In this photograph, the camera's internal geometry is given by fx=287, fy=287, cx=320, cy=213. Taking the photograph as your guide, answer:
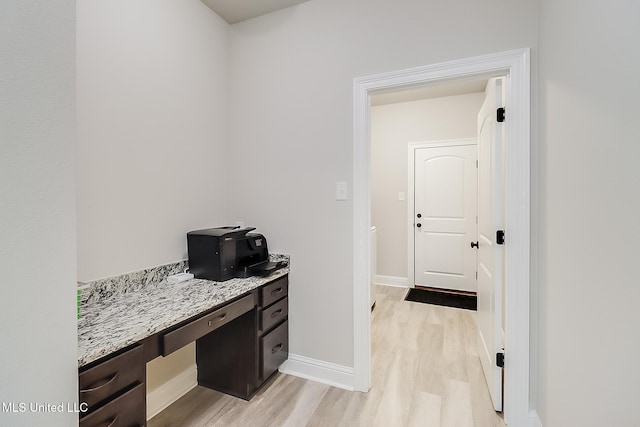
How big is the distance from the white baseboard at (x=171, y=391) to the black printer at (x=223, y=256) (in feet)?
2.27

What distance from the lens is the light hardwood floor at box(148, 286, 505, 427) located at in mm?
1697

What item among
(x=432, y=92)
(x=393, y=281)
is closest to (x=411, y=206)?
(x=393, y=281)

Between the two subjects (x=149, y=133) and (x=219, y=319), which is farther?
(x=149, y=133)

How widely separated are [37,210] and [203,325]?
93 cm

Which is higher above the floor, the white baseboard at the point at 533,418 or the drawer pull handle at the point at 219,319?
the drawer pull handle at the point at 219,319

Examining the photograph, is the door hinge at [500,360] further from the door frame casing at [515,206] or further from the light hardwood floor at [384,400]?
the light hardwood floor at [384,400]

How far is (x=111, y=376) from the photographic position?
1.06 m

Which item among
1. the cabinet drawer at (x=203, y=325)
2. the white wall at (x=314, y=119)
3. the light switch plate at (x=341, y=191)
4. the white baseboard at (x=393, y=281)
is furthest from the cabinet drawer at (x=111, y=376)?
the white baseboard at (x=393, y=281)

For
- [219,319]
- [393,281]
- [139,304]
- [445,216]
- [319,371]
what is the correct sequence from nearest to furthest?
[139,304] < [219,319] < [319,371] < [445,216] < [393,281]

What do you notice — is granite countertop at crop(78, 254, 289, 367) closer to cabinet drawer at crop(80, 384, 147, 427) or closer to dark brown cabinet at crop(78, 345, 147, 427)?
dark brown cabinet at crop(78, 345, 147, 427)

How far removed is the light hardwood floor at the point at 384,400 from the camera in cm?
170

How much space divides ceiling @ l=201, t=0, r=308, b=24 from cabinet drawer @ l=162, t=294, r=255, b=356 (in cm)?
211

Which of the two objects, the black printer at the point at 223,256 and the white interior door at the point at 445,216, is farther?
the white interior door at the point at 445,216

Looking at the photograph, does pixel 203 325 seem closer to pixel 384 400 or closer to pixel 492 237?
pixel 384 400
